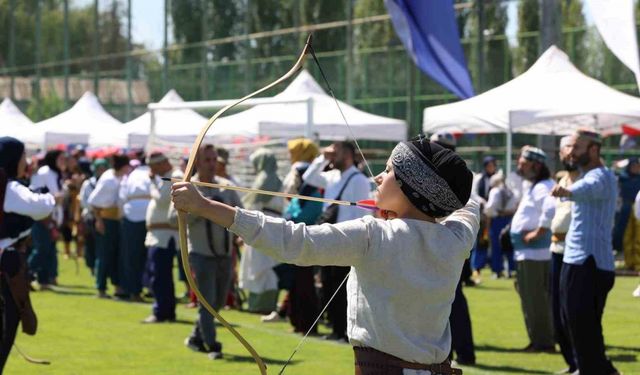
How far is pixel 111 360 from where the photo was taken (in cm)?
1195

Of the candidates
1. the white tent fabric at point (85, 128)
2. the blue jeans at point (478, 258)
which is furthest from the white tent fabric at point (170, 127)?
the blue jeans at point (478, 258)

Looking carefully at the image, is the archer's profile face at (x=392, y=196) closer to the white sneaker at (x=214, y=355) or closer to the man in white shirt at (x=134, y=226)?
the white sneaker at (x=214, y=355)

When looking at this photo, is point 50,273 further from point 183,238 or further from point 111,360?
point 183,238

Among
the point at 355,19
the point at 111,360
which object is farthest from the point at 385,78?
the point at 111,360

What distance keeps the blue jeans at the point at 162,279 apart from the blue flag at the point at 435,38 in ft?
13.9

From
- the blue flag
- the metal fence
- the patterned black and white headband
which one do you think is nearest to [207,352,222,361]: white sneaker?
the blue flag

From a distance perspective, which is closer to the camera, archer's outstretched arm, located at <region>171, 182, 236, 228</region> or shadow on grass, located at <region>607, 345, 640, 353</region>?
archer's outstretched arm, located at <region>171, 182, 236, 228</region>

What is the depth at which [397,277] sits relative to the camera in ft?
16.3

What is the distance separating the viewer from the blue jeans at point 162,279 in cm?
1508

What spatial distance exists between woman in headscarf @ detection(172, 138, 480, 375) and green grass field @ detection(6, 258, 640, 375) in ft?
20.3

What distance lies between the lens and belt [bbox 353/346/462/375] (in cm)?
497

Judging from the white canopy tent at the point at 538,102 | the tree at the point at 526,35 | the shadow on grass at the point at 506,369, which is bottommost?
the shadow on grass at the point at 506,369

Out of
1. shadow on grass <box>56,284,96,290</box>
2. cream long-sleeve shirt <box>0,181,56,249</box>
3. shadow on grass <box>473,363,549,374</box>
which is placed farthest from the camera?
shadow on grass <box>56,284,96,290</box>

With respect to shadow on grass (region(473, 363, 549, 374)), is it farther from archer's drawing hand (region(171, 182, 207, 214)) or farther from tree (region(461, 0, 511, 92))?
tree (region(461, 0, 511, 92))
